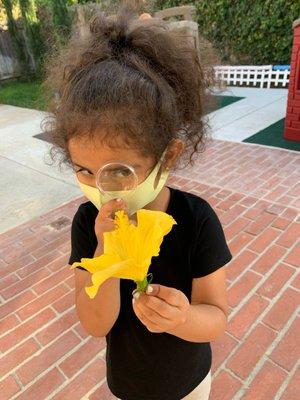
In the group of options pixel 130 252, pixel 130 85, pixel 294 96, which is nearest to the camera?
pixel 130 252

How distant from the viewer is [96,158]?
3.07 feet

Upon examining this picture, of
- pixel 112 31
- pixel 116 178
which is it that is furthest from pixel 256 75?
pixel 116 178

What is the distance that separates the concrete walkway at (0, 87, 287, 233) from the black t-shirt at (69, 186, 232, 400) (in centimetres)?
130

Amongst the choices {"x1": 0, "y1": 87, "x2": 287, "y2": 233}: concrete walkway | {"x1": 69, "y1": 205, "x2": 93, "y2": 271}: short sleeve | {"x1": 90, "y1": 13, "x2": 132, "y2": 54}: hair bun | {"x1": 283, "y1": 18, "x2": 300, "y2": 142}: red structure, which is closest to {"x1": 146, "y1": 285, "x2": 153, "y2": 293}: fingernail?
{"x1": 69, "y1": 205, "x2": 93, "y2": 271}: short sleeve

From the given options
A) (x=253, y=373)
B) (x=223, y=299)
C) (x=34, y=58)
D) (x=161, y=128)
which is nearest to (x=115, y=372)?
(x=223, y=299)

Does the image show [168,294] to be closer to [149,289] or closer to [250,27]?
[149,289]

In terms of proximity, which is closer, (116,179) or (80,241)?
(116,179)

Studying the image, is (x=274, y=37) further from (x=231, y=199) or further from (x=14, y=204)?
(x=14, y=204)

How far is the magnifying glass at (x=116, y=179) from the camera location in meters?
0.94

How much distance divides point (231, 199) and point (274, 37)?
281 inches

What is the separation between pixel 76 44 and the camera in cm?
113

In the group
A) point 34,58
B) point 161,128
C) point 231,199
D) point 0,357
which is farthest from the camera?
point 34,58

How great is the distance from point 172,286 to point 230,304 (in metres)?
1.48

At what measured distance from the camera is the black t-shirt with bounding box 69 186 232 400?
3.65 feet
